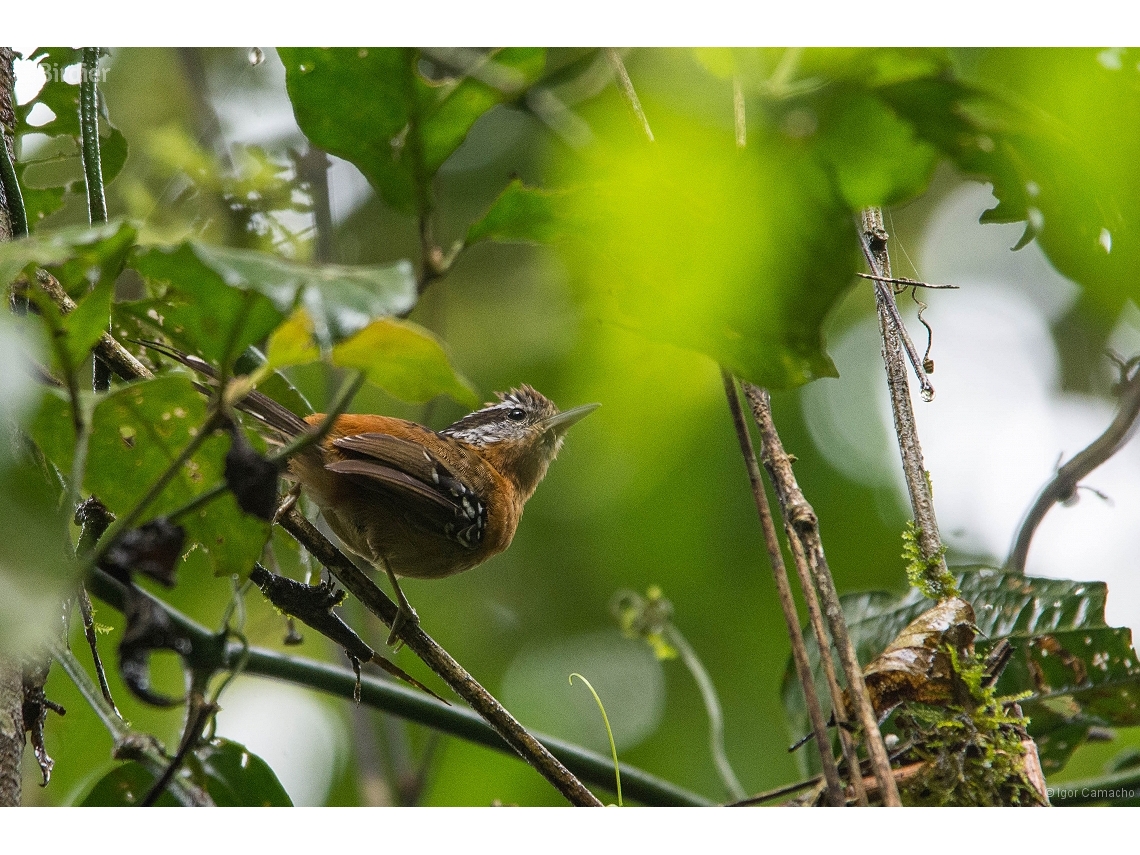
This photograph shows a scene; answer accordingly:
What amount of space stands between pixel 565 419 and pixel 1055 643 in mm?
1454

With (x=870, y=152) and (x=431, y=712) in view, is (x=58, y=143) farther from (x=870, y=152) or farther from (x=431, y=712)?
(x=870, y=152)

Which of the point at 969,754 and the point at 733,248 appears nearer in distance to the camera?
the point at 733,248

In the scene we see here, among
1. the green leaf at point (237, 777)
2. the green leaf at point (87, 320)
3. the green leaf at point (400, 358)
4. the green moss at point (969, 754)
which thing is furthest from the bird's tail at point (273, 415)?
the green moss at point (969, 754)

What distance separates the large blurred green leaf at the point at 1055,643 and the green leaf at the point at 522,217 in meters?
1.09

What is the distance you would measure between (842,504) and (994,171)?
1379 mm

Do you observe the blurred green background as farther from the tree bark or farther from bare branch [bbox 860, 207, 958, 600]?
the tree bark

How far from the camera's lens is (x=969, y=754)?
1.54 meters

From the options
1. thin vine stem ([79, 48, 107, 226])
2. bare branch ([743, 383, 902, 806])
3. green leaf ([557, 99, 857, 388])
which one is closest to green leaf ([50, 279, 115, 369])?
green leaf ([557, 99, 857, 388])

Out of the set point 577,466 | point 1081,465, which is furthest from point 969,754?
point 577,466

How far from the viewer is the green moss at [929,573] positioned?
5.41ft

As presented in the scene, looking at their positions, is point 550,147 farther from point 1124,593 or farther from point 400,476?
point 1124,593

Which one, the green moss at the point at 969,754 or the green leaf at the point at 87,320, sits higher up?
the green leaf at the point at 87,320

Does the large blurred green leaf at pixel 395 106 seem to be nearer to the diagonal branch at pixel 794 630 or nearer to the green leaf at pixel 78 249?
the green leaf at pixel 78 249

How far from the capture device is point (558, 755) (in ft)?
6.03
